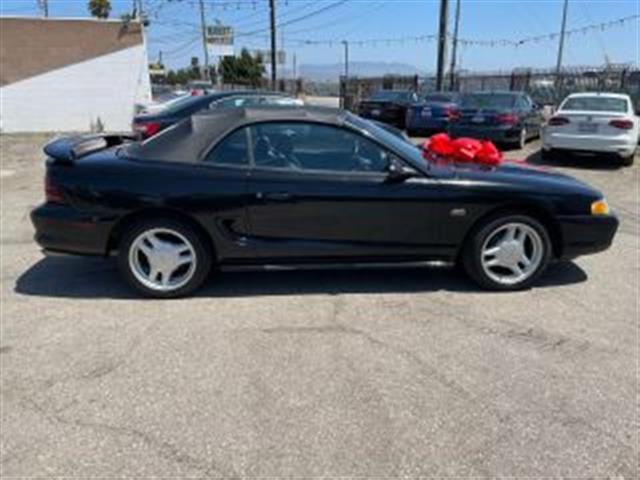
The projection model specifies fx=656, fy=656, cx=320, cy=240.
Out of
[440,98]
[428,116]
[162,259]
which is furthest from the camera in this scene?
[440,98]

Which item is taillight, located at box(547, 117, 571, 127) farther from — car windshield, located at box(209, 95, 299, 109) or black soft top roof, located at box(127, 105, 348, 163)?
black soft top roof, located at box(127, 105, 348, 163)

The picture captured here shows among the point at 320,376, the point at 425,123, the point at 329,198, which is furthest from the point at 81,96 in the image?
the point at 320,376

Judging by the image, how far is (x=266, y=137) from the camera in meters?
4.97

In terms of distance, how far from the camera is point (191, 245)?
16.2ft

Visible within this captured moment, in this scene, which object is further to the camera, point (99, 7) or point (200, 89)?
point (99, 7)

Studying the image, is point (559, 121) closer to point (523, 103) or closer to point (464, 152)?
point (523, 103)

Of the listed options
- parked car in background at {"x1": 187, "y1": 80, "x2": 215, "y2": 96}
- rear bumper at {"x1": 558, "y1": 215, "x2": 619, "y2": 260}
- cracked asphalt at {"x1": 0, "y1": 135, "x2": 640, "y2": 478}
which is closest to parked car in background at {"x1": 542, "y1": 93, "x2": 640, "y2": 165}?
parked car in background at {"x1": 187, "y1": 80, "x2": 215, "y2": 96}

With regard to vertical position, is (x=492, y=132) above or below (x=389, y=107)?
below

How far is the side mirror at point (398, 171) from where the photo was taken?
4.91 metres

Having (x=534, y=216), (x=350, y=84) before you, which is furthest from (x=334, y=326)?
(x=350, y=84)

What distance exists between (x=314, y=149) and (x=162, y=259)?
1423 mm

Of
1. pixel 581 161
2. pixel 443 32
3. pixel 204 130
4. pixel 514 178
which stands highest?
pixel 443 32

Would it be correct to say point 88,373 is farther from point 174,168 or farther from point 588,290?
point 588,290

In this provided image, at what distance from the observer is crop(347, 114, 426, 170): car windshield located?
5031 millimetres
